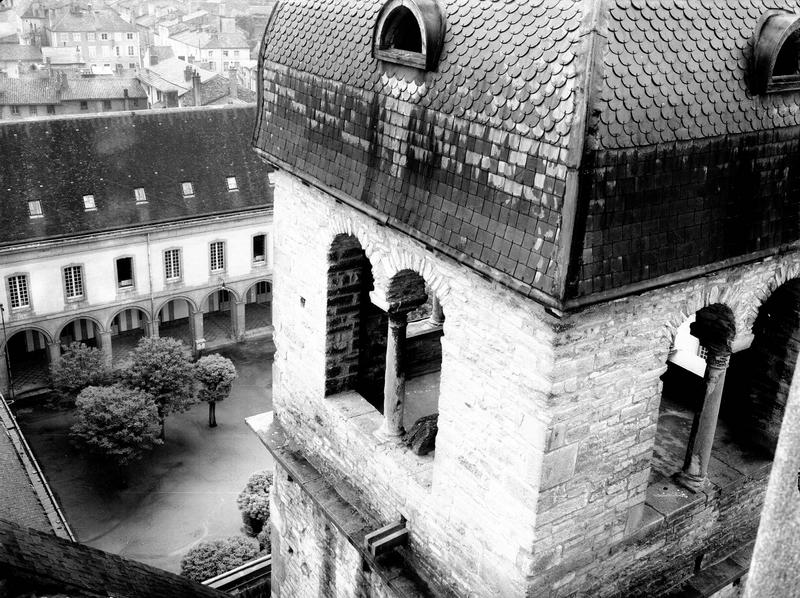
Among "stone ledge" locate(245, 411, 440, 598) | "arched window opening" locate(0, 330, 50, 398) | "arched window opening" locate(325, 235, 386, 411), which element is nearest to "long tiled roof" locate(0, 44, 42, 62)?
"arched window opening" locate(0, 330, 50, 398)

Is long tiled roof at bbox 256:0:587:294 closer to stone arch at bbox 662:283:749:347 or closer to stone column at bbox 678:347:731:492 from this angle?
stone arch at bbox 662:283:749:347

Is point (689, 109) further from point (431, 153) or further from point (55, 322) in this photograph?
point (55, 322)

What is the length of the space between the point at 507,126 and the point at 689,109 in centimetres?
188

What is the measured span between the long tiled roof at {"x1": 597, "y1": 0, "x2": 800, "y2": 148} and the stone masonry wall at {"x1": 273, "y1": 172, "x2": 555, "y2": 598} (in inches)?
85.2

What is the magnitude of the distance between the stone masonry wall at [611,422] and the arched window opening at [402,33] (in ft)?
13.1

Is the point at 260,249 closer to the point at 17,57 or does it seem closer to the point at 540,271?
the point at 540,271

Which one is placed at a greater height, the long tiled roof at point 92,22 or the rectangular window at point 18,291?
the long tiled roof at point 92,22

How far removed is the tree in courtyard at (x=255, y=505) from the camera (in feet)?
94.1

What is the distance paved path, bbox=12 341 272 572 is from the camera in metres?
32.5

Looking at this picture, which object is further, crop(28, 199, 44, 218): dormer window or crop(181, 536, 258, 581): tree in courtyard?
crop(28, 199, 44, 218): dormer window

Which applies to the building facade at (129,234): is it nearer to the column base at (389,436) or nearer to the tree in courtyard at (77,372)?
the tree in courtyard at (77,372)

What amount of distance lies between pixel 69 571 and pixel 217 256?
1413 inches

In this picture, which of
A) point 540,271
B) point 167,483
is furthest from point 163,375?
point 540,271

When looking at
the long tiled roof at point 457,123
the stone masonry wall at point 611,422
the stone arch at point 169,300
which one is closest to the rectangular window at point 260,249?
the stone arch at point 169,300
